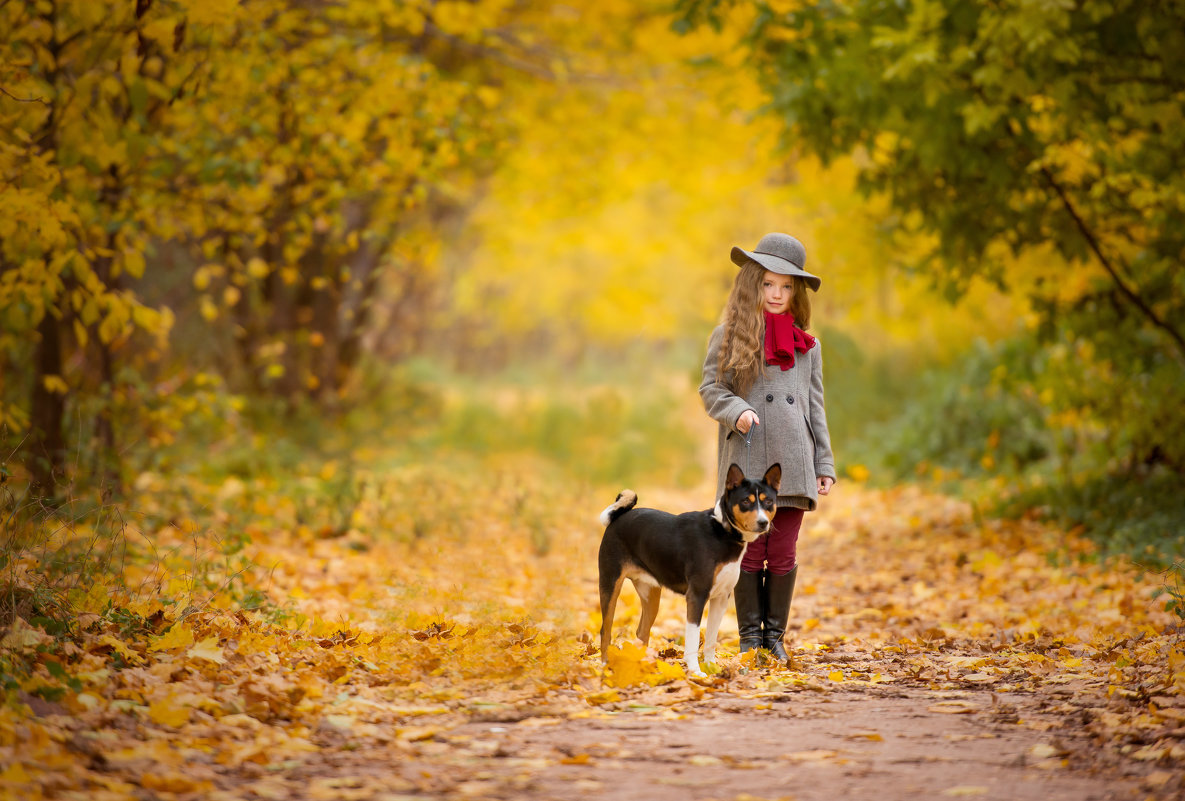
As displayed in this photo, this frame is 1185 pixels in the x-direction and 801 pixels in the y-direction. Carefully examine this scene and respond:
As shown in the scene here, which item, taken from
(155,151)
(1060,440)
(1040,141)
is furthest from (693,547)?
(1060,440)

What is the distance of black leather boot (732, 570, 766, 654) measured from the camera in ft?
18.0

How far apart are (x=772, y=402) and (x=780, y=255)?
2.44 feet

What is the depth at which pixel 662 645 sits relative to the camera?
588 centimetres

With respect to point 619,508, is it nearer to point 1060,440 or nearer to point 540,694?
point 540,694

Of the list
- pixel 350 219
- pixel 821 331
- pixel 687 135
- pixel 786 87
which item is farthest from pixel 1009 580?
pixel 350 219


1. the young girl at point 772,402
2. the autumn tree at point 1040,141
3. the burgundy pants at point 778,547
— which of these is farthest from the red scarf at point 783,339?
the autumn tree at point 1040,141

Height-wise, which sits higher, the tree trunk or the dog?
the tree trunk

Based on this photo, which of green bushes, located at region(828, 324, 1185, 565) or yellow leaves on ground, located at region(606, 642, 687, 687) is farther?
green bushes, located at region(828, 324, 1185, 565)

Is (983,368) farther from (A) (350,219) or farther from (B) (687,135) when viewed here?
(A) (350,219)

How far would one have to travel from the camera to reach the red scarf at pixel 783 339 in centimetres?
532

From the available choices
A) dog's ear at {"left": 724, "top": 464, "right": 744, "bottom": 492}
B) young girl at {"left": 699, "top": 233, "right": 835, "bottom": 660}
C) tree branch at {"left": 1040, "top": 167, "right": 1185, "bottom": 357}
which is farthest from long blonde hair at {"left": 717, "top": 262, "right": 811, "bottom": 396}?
tree branch at {"left": 1040, "top": 167, "right": 1185, "bottom": 357}

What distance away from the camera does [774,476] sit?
4.99m

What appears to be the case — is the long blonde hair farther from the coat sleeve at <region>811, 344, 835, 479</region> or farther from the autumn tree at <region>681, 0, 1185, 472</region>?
the autumn tree at <region>681, 0, 1185, 472</region>

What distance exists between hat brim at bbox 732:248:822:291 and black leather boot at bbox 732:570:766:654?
4.94ft
